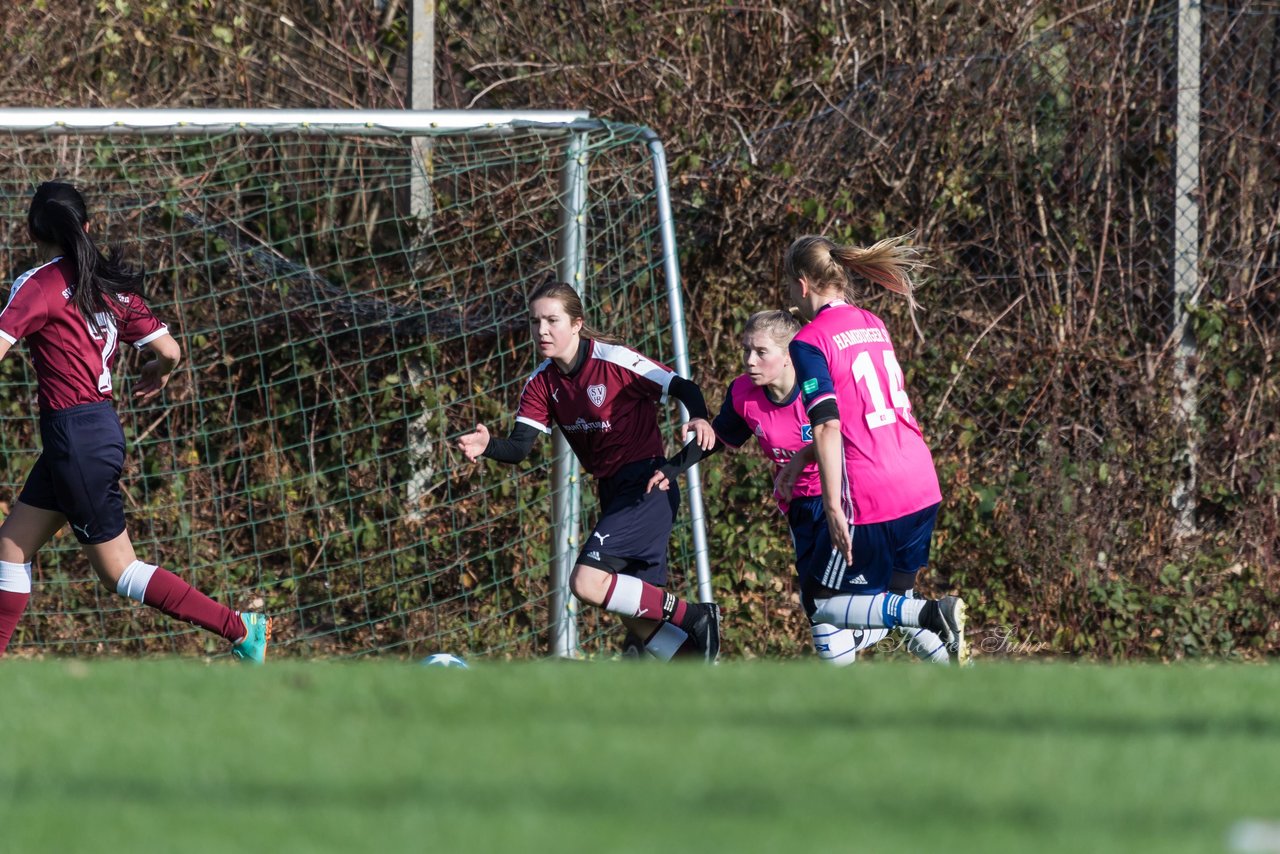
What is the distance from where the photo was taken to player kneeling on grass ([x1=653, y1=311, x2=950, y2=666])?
18.9ft

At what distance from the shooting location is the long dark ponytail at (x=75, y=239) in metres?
5.73

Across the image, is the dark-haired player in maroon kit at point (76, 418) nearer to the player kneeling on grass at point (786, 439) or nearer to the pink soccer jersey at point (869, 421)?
the player kneeling on grass at point (786, 439)

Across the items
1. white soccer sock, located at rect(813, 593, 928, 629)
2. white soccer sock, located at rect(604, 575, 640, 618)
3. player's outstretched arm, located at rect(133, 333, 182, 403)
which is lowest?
white soccer sock, located at rect(604, 575, 640, 618)

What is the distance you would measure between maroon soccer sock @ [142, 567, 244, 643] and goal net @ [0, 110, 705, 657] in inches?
89.7

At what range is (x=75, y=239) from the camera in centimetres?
574

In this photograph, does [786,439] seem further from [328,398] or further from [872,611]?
[328,398]

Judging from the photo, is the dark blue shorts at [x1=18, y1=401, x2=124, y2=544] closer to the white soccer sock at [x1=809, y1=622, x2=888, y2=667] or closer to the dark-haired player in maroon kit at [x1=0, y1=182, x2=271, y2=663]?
the dark-haired player in maroon kit at [x1=0, y1=182, x2=271, y2=663]

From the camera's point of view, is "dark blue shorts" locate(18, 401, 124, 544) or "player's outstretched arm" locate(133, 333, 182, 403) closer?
"dark blue shorts" locate(18, 401, 124, 544)

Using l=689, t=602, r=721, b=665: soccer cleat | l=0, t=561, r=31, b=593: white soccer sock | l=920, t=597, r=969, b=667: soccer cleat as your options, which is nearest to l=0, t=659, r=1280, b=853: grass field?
l=920, t=597, r=969, b=667: soccer cleat

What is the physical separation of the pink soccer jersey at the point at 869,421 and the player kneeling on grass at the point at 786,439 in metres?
0.20

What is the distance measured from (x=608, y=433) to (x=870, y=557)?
1.30 metres

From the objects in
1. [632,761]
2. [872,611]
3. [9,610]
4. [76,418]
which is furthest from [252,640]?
[632,761]

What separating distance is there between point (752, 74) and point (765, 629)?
317 cm

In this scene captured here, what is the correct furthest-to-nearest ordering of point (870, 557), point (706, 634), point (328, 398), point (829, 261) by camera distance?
point (328, 398) < point (706, 634) < point (829, 261) < point (870, 557)
